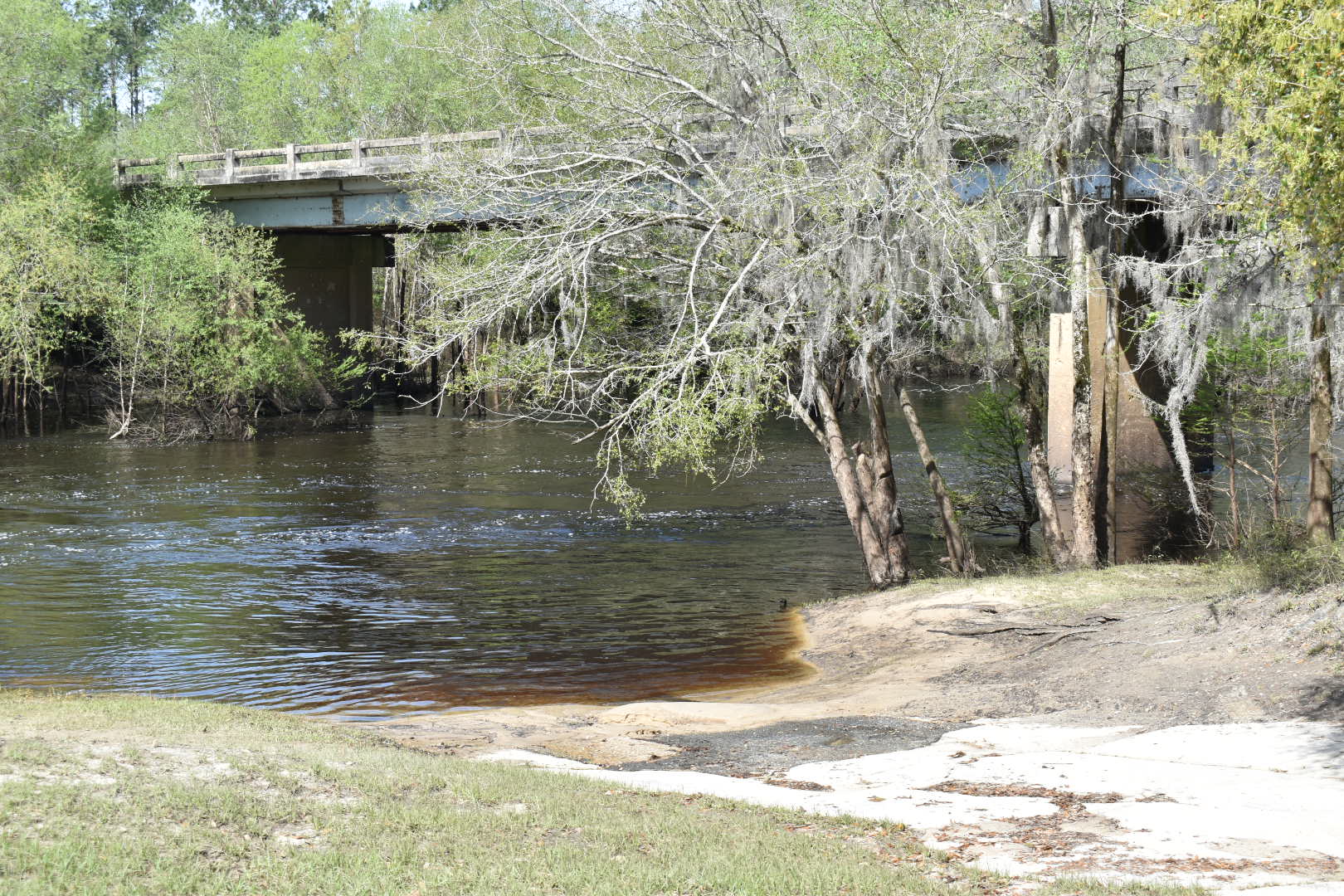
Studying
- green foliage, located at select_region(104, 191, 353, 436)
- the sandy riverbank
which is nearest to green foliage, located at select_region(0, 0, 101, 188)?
green foliage, located at select_region(104, 191, 353, 436)

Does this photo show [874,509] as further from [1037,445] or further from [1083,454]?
[1083,454]

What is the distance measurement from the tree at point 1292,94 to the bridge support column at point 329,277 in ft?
123

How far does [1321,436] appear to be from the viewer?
46.0ft

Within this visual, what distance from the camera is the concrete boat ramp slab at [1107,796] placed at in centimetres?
690

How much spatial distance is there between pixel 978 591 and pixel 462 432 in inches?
1170

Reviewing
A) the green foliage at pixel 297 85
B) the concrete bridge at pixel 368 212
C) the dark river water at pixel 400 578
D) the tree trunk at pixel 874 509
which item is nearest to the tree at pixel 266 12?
the green foliage at pixel 297 85

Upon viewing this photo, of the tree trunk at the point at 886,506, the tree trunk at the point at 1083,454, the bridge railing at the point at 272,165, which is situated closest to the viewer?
the tree trunk at the point at 1083,454

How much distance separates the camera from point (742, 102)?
16.8 meters

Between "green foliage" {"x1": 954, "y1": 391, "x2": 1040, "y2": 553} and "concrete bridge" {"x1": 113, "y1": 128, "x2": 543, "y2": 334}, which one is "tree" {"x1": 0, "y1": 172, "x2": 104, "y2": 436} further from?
"green foliage" {"x1": 954, "y1": 391, "x2": 1040, "y2": 553}

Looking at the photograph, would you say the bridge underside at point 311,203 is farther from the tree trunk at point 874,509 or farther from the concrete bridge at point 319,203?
the tree trunk at point 874,509

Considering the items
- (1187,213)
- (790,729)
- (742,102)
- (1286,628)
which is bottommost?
(790,729)

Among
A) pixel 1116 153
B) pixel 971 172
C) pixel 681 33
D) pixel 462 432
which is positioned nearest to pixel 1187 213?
pixel 1116 153

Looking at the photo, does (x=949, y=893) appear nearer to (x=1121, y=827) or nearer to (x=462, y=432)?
(x=1121, y=827)

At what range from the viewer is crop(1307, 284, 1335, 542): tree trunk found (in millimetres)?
13805
